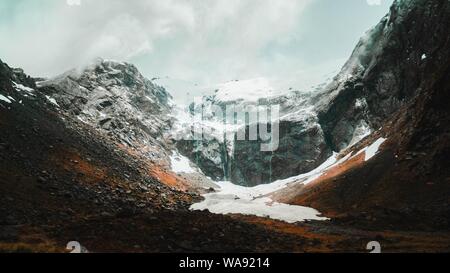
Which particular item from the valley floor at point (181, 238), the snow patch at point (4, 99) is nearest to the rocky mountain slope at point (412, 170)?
the valley floor at point (181, 238)

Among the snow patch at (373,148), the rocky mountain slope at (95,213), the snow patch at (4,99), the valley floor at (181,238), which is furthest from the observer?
the snow patch at (373,148)

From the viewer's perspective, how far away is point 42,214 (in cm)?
7825

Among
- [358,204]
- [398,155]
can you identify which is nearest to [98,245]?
[358,204]

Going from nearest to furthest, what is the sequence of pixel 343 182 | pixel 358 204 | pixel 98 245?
pixel 98 245
pixel 358 204
pixel 343 182

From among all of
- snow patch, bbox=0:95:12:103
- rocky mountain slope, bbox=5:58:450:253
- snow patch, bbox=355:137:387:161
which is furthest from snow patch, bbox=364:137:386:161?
snow patch, bbox=0:95:12:103

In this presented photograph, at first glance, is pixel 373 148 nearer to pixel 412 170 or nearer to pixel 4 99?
pixel 412 170

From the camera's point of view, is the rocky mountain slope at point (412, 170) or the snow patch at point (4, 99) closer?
the rocky mountain slope at point (412, 170)

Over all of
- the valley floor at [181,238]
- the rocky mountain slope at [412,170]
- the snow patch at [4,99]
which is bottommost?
the valley floor at [181,238]


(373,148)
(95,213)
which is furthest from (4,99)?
(373,148)

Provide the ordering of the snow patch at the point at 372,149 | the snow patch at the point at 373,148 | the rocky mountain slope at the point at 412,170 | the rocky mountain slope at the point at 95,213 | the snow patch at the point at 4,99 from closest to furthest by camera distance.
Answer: the rocky mountain slope at the point at 95,213 < the rocky mountain slope at the point at 412,170 < the snow patch at the point at 4,99 < the snow patch at the point at 373,148 < the snow patch at the point at 372,149

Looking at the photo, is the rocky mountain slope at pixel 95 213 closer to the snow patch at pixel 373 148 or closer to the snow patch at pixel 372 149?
the snow patch at pixel 373 148

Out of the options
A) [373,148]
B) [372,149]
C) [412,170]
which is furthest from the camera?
[373,148]
